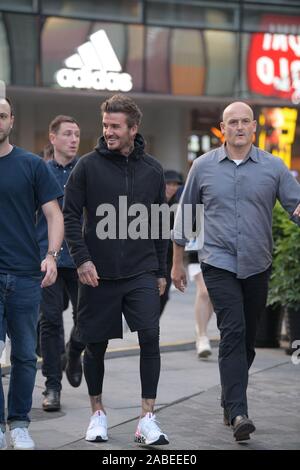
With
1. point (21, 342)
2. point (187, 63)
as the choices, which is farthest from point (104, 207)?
point (187, 63)

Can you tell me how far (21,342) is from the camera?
218 inches

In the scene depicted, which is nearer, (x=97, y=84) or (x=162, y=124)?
(x=97, y=84)

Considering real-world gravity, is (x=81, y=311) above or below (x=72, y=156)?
below

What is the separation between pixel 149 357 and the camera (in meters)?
5.72

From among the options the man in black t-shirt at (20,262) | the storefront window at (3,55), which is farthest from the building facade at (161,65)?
the man in black t-shirt at (20,262)

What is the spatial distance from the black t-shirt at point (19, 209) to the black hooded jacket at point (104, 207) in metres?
0.30

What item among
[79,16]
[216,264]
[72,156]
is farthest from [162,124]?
[216,264]

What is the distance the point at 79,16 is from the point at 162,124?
356cm

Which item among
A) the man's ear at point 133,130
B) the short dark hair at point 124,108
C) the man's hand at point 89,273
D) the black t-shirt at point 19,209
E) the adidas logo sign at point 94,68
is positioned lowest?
the man's hand at point 89,273

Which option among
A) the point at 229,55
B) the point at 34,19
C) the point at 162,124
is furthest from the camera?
the point at 162,124

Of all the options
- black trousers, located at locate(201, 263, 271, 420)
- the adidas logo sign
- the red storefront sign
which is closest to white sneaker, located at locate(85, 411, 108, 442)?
black trousers, located at locate(201, 263, 271, 420)

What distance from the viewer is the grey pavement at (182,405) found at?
19.0 ft

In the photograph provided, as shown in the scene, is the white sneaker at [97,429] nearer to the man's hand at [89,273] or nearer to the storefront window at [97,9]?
the man's hand at [89,273]
